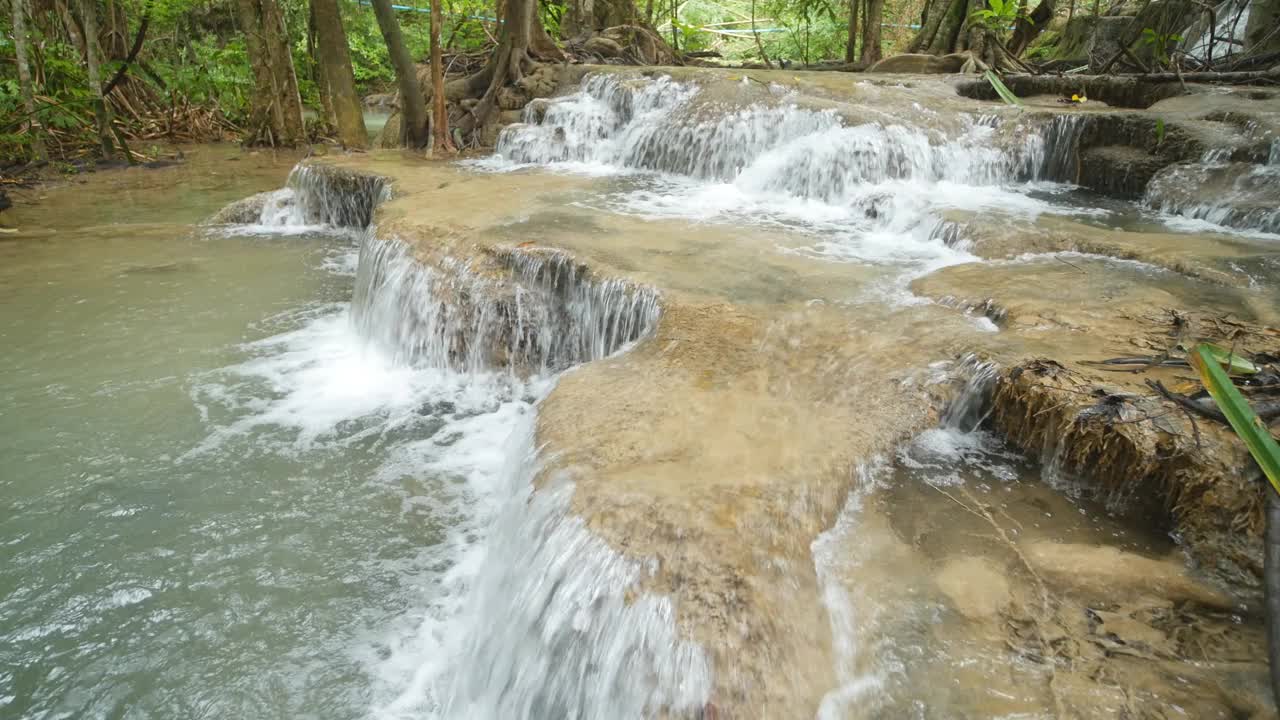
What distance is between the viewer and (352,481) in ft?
12.3

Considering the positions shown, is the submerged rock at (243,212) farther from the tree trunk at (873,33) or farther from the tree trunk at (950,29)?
Result: the tree trunk at (950,29)

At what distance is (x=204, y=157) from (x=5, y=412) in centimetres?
1054

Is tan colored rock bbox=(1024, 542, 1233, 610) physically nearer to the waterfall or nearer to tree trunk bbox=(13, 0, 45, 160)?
the waterfall

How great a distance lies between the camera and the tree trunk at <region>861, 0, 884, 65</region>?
11383mm

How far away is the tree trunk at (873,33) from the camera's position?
11383mm

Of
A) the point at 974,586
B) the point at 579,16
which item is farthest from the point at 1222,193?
the point at 579,16

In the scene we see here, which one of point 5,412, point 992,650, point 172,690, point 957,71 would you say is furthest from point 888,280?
point 957,71

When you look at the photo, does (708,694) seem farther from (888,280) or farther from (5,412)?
(5,412)

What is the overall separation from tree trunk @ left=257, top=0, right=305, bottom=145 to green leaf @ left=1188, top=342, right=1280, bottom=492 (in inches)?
526

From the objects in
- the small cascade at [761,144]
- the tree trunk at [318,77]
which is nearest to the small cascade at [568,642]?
the small cascade at [761,144]

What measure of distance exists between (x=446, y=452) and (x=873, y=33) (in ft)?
35.9

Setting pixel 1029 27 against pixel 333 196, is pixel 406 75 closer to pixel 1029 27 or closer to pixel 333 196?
pixel 333 196

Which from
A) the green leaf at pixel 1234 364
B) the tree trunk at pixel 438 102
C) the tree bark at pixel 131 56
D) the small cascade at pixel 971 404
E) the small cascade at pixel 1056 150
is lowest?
the small cascade at pixel 971 404

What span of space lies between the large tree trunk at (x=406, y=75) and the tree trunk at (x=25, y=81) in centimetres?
481
